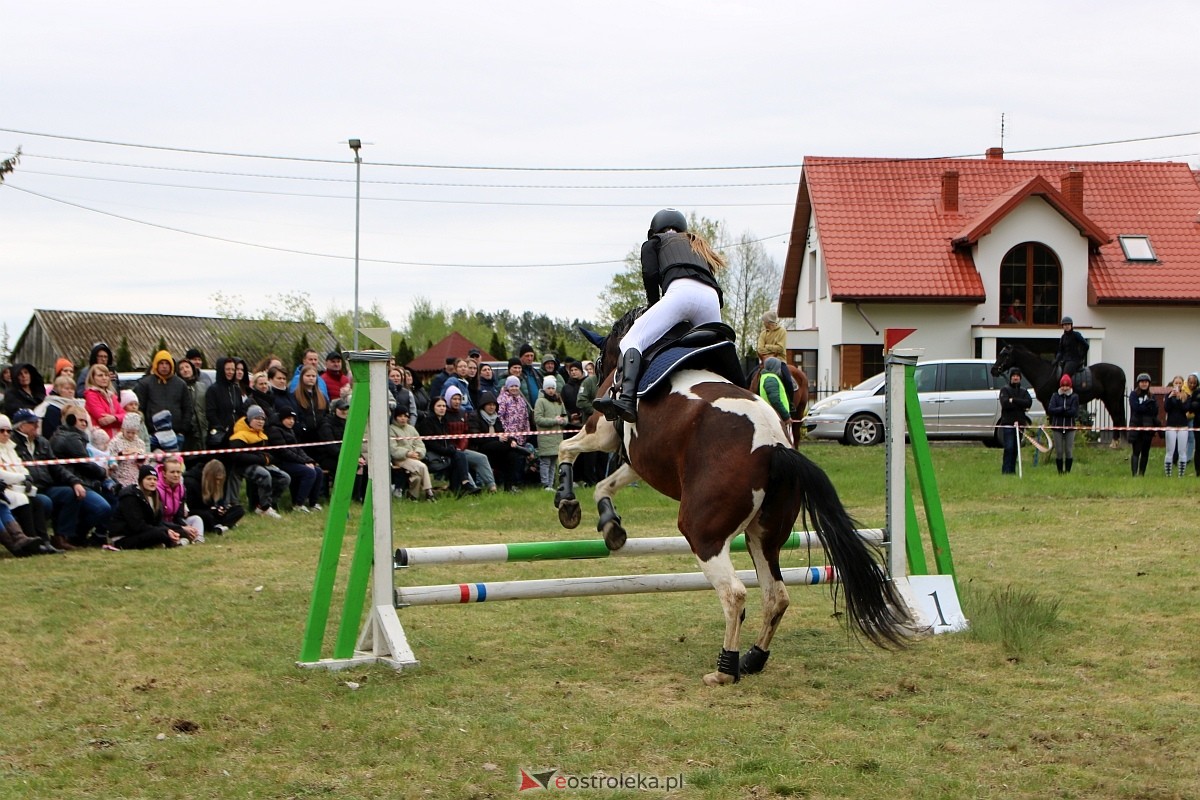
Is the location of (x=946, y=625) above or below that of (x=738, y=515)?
below

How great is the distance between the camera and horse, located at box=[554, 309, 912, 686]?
579cm

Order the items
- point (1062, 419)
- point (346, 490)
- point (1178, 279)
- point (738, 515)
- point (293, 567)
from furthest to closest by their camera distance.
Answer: point (1178, 279), point (1062, 419), point (293, 567), point (346, 490), point (738, 515)

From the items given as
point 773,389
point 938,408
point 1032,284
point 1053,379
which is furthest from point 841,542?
point 1032,284

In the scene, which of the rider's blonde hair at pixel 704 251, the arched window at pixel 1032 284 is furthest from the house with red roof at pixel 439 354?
the rider's blonde hair at pixel 704 251

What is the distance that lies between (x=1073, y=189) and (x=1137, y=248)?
2262 mm

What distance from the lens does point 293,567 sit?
9.56 metres

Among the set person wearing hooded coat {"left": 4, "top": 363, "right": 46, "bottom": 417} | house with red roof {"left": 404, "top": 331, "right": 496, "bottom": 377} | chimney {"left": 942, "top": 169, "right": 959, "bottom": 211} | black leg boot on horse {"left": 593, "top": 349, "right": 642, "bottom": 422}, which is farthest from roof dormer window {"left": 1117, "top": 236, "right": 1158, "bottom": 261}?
black leg boot on horse {"left": 593, "top": 349, "right": 642, "bottom": 422}

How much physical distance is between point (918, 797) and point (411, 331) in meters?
71.9

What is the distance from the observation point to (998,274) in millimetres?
30469

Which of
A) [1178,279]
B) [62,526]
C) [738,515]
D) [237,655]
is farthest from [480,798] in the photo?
[1178,279]

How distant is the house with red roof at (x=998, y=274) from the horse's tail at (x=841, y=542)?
24377mm

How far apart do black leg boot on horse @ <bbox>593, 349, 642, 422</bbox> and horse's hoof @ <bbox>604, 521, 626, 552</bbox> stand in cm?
56

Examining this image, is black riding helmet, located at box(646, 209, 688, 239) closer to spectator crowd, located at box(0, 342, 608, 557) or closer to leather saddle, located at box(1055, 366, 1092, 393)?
spectator crowd, located at box(0, 342, 608, 557)

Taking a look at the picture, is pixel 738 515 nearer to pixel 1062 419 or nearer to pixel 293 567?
pixel 293 567
